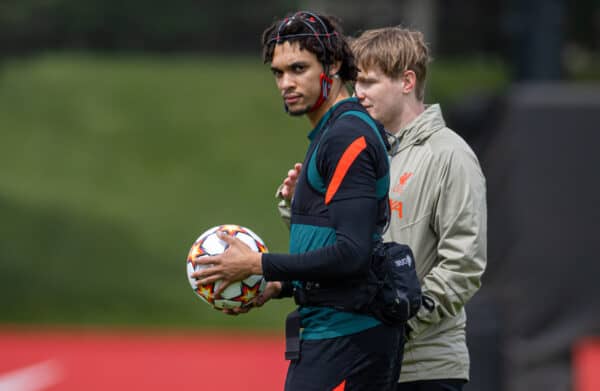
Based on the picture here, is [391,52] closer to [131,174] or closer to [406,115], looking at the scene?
[406,115]

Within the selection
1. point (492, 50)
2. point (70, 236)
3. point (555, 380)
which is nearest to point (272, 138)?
point (70, 236)

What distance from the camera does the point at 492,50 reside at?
30516mm

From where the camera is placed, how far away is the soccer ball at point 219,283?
11.9 ft

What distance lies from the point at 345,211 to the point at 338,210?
0.08ft

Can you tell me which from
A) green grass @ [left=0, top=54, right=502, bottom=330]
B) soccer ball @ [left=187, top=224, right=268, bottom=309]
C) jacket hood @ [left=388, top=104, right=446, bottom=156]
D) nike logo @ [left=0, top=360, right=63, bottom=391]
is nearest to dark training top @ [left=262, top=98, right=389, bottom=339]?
soccer ball @ [left=187, top=224, right=268, bottom=309]

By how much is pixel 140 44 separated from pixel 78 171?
7.92 m

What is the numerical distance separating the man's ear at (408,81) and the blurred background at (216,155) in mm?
3095

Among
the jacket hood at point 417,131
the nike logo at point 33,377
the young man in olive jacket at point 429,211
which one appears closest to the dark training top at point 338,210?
the young man in olive jacket at point 429,211

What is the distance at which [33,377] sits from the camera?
12633 millimetres

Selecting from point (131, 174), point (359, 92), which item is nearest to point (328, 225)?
point (359, 92)

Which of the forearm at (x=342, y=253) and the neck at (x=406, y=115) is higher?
the neck at (x=406, y=115)

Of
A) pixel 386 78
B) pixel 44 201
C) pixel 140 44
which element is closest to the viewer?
pixel 386 78

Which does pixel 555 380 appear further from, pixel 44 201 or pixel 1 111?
pixel 1 111

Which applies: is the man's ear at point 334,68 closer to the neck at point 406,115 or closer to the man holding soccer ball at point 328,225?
the man holding soccer ball at point 328,225
